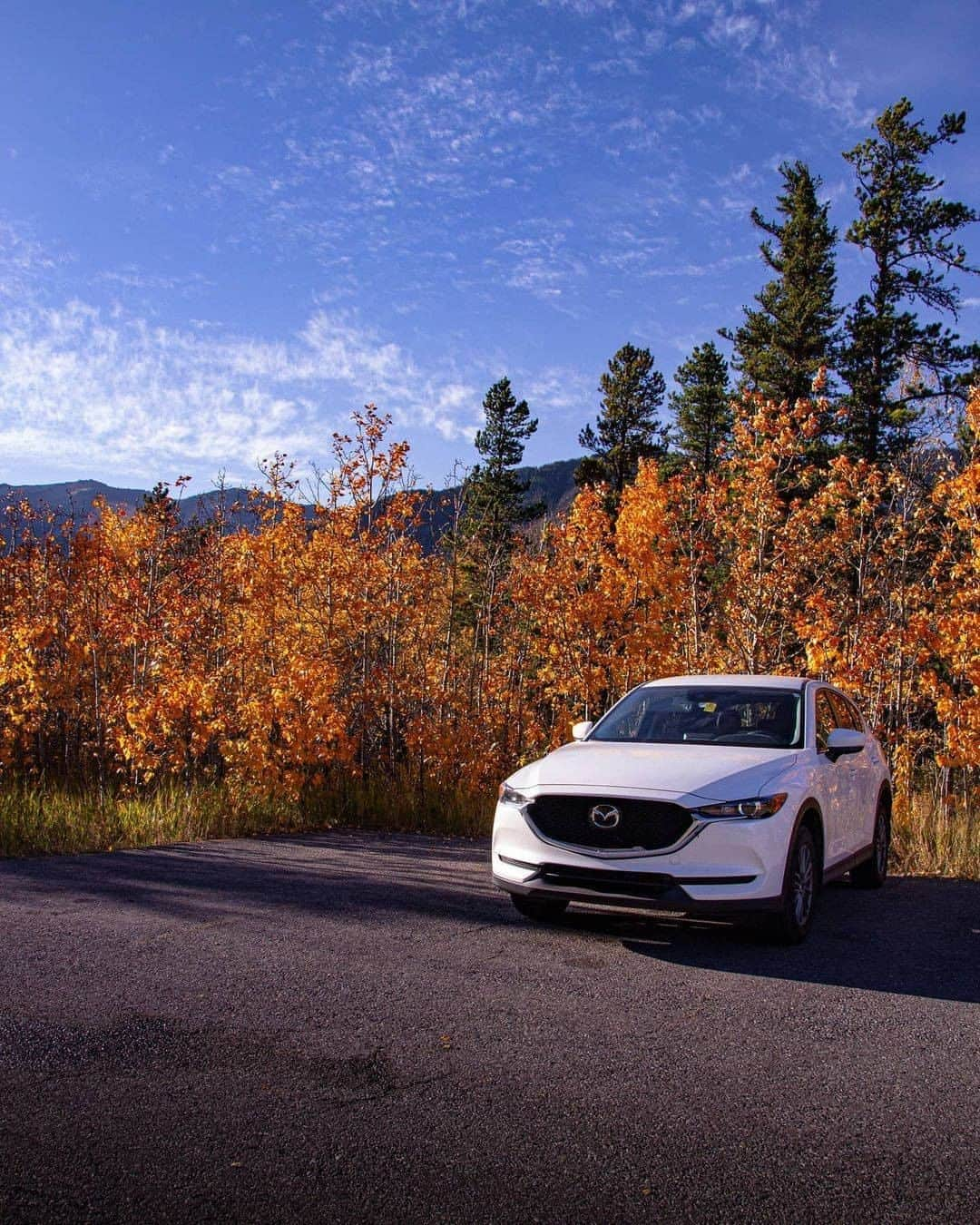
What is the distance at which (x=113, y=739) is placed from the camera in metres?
13.8

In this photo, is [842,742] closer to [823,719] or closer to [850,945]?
[823,719]

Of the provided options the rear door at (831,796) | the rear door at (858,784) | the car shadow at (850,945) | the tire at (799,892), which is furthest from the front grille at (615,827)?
the rear door at (858,784)

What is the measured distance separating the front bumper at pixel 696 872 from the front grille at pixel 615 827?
75 mm

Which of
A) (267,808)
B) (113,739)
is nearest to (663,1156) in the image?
(267,808)

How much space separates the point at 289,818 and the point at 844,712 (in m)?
6.07

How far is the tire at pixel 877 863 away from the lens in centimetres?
855

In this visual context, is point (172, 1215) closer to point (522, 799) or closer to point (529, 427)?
point (522, 799)

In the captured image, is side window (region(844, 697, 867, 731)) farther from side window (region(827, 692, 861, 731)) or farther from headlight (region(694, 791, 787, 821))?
headlight (region(694, 791, 787, 821))

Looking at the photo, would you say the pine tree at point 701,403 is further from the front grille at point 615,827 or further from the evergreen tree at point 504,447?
the front grille at point 615,827

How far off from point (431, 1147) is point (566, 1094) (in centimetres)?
68

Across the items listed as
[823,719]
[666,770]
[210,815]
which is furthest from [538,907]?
[210,815]

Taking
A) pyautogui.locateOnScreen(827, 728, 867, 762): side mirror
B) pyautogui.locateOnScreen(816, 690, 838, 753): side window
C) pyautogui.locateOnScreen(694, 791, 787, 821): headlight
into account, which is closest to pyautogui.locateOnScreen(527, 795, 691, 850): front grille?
pyautogui.locateOnScreen(694, 791, 787, 821): headlight

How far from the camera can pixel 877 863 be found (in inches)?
339

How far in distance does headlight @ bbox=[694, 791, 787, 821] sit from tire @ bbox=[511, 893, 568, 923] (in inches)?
50.0
